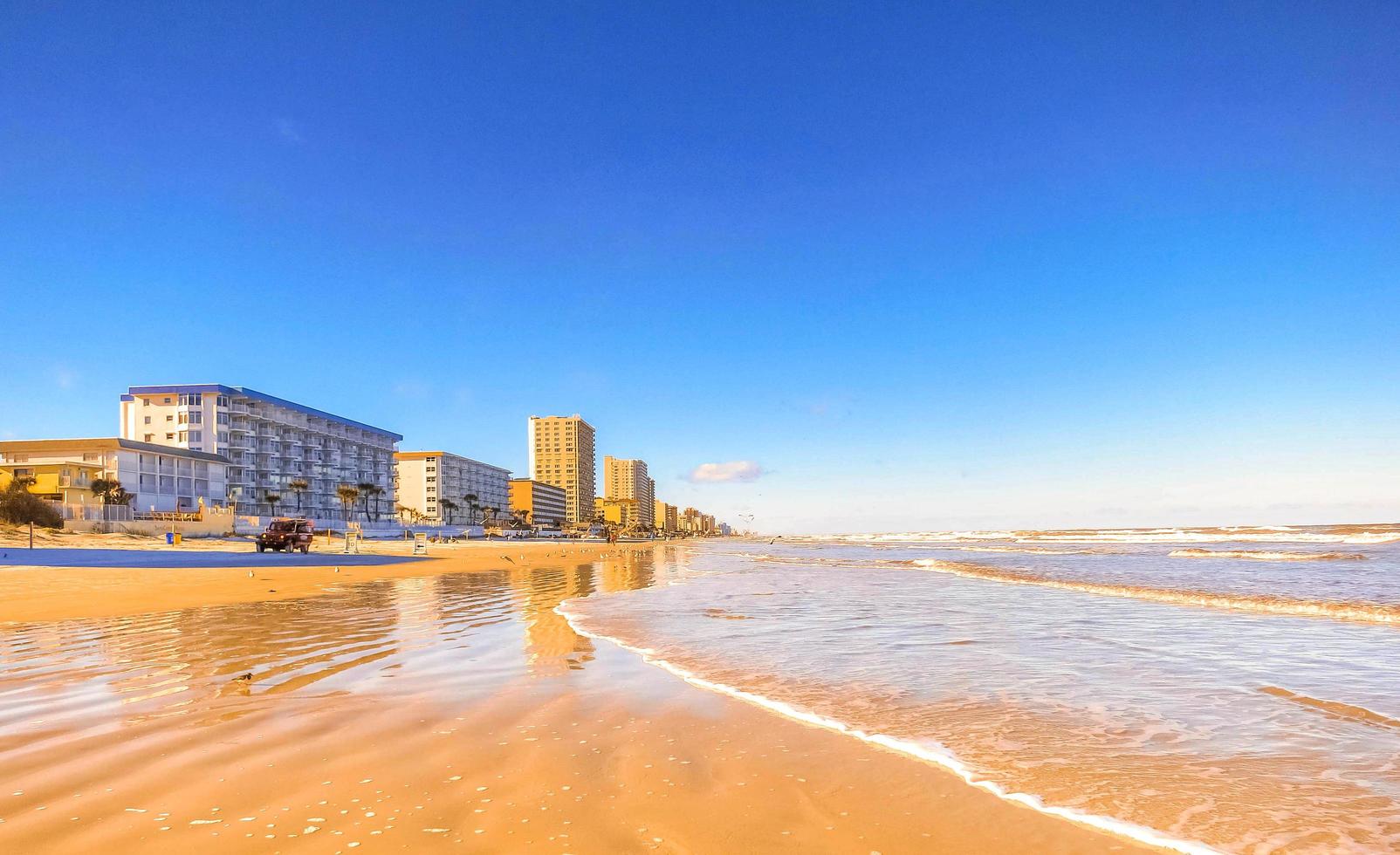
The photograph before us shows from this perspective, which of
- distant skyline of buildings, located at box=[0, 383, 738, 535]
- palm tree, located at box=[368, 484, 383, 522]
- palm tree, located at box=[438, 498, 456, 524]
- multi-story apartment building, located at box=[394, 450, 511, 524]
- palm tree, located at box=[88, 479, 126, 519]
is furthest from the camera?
multi-story apartment building, located at box=[394, 450, 511, 524]

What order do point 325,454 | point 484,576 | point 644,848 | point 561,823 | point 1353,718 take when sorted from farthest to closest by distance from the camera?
point 325,454, point 484,576, point 1353,718, point 561,823, point 644,848

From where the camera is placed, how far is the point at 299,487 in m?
101

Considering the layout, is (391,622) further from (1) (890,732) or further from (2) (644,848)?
(2) (644,848)

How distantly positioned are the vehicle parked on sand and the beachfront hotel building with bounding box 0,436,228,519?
23109mm

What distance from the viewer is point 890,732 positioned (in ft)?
20.1

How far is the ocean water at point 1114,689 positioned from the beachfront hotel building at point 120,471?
66.2 meters

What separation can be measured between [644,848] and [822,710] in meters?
3.56

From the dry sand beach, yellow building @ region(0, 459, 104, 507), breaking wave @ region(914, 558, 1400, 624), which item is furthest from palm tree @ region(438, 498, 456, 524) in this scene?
the dry sand beach

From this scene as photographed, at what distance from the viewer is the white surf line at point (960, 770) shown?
3.98 metres

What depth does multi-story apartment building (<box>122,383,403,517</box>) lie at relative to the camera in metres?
93.8

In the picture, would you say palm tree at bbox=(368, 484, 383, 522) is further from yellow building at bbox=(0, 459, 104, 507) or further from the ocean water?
the ocean water

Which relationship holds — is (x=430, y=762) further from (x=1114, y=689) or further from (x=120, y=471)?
(x=120, y=471)

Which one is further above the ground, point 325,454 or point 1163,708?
point 325,454

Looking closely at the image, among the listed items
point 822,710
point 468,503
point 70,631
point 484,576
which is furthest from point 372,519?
point 822,710
